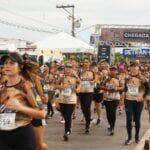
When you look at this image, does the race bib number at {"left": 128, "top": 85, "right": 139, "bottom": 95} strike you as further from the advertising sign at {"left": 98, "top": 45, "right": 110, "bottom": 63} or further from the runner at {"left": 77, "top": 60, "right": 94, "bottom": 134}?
the advertising sign at {"left": 98, "top": 45, "right": 110, "bottom": 63}

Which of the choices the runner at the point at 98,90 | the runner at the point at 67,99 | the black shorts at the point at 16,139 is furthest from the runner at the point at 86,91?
the black shorts at the point at 16,139

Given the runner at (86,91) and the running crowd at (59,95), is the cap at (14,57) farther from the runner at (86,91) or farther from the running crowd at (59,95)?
the runner at (86,91)

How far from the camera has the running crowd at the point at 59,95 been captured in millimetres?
6508

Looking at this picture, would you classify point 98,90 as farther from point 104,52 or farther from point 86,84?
point 104,52

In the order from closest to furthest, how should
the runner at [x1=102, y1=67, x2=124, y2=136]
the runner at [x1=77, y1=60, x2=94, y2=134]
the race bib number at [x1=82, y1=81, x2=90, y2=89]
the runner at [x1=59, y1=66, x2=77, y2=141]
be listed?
the runner at [x1=59, y1=66, x2=77, y2=141] < the runner at [x1=102, y1=67, x2=124, y2=136] < the runner at [x1=77, y1=60, x2=94, y2=134] < the race bib number at [x1=82, y1=81, x2=90, y2=89]

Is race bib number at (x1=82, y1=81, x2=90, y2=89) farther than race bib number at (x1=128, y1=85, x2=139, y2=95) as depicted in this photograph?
Yes

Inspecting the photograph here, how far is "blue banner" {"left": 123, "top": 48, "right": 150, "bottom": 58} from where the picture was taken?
6889cm

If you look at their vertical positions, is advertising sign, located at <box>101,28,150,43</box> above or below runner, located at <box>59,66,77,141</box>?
above

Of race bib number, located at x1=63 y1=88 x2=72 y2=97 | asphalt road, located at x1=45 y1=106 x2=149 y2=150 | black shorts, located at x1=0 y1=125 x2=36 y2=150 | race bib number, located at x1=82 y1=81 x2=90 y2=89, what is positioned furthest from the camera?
race bib number, located at x1=82 y1=81 x2=90 y2=89

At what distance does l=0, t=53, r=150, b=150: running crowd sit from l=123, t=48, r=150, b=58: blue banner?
1943 inches

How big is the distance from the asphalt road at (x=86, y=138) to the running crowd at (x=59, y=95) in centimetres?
24

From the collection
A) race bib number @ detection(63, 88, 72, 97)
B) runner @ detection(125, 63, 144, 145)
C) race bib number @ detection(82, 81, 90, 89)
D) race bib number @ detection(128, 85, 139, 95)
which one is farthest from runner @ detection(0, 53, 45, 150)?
race bib number @ detection(82, 81, 90, 89)

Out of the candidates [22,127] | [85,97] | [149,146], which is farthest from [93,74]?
[22,127]

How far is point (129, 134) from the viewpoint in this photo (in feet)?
43.7
